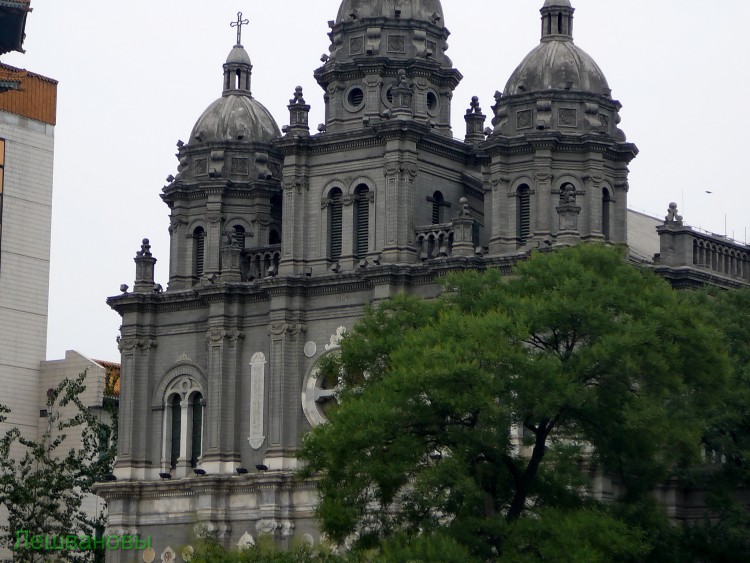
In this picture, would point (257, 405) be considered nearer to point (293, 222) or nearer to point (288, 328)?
point (288, 328)

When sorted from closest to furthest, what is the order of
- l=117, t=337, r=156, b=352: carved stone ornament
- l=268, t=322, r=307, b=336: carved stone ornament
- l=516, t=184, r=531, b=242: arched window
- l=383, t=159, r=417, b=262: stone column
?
1. l=516, t=184, r=531, b=242: arched window
2. l=383, t=159, r=417, b=262: stone column
3. l=268, t=322, r=307, b=336: carved stone ornament
4. l=117, t=337, r=156, b=352: carved stone ornament

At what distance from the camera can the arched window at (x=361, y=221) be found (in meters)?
79.5

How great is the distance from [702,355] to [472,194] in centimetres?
2245

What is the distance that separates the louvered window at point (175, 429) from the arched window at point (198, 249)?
5.39 m

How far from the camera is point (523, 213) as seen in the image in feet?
256

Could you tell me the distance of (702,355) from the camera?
61656mm

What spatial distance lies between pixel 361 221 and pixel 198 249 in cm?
886

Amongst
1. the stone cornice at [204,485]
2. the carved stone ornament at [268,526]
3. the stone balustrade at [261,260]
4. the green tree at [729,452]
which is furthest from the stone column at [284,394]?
the green tree at [729,452]

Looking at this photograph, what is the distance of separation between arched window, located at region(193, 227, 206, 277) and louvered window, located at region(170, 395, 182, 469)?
5.39 metres

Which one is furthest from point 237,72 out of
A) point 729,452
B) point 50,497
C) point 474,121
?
point 729,452

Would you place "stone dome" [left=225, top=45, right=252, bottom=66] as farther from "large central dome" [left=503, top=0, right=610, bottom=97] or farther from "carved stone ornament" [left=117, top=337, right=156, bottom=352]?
"large central dome" [left=503, top=0, right=610, bottom=97]

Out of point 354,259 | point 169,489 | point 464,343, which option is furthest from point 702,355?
point 169,489

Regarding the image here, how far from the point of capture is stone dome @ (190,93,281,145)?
283ft

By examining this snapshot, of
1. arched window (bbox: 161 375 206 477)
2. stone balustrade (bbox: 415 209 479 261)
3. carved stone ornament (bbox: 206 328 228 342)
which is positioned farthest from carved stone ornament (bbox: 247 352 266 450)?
stone balustrade (bbox: 415 209 479 261)
